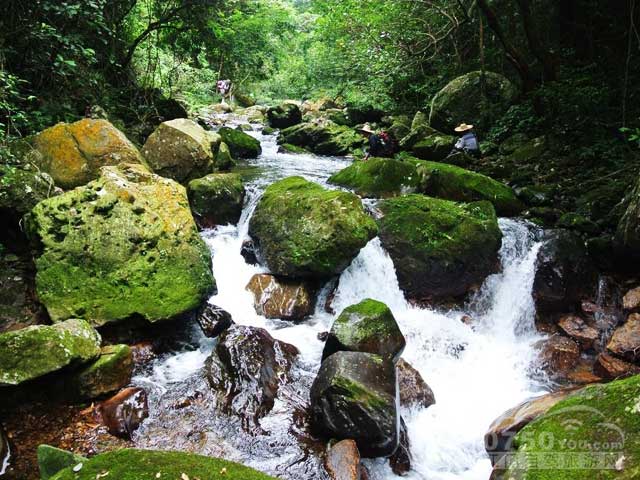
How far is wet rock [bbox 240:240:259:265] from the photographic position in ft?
24.5

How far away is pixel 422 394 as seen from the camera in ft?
17.4

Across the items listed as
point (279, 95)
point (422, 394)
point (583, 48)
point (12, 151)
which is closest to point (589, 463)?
point (422, 394)

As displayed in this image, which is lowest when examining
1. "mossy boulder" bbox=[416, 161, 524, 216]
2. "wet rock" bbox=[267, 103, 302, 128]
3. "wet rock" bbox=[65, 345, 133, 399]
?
"wet rock" bbox=[65, 345, 133, 399]

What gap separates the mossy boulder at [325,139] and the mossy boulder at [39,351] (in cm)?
1182

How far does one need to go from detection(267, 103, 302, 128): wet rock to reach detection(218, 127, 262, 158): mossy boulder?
6.13 metres

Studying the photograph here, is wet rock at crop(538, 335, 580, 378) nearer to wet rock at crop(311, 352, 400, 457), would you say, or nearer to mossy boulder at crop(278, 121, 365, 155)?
wet rock at crop(311, 352, 400, 457)

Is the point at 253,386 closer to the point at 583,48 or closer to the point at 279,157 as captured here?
the point at 279,157

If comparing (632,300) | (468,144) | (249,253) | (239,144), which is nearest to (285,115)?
(239,144)

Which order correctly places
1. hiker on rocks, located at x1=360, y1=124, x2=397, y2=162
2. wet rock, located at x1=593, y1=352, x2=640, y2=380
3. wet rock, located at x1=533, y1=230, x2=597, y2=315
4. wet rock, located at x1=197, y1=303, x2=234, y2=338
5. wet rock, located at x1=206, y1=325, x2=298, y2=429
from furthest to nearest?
hiker on rocks, located at x1=360, y1=124, x2=397, y2=162 < wet rock, located at x1=533, y1=230, x2=597, y2=315 < wet rock, located at x1=197, y1=303, x2=234, y2=338 < wet rock, located at x1=593, y1=352, x2=640, y2=380 < wet rock, located at x1=206, y1=325, x2=298, y2=429

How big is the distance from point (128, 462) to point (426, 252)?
20.2 ft

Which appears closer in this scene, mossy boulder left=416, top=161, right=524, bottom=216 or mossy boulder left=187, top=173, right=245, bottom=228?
mossy boulder left=187, top=173, right=245, bottom=228

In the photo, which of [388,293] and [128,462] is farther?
[388,293]

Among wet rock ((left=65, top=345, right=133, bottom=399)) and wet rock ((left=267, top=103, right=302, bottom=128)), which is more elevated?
wet rock ((left=267, top=103, right=302, bottom=128))

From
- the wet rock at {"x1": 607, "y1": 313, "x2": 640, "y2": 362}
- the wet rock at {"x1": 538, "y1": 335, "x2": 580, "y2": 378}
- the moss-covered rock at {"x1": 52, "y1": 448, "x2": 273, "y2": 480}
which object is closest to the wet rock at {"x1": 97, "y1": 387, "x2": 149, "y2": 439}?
the moss-covered rock at {"x1": 52, "y1": 448, "x2": 273, "y2": 480}
